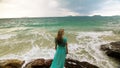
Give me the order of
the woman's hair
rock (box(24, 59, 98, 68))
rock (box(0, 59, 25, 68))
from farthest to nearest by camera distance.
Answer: rock (box(0, 59, 25, 68)), rock (box(24, 59, 98, 68)), the woman's hair

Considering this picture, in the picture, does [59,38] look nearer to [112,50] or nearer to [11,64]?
[11,64]

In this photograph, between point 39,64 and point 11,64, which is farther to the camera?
point 11,64

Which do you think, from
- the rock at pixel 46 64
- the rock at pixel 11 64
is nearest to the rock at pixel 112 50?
the rock at pixel 46 64

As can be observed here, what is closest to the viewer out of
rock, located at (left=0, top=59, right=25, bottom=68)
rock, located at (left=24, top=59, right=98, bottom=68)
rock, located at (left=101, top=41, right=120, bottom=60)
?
rock, located at (left=24, top=59, right=98, bottom=68)

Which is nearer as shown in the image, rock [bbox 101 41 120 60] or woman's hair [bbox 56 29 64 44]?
woman's hair [bbox 56 29 64 44]

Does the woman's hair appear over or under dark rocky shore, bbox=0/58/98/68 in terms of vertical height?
over

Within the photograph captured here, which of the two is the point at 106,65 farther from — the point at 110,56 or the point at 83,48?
the point at 83,48

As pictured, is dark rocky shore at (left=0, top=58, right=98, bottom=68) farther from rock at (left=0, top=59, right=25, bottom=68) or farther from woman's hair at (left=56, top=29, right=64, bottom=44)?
woman's hair at (left=56, top=29, right=64, bottom=44)

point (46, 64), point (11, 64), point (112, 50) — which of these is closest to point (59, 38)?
point (46, 64)

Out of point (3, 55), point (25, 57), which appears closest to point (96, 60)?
point (25, 57)

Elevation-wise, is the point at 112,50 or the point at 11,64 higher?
the point at 112,50

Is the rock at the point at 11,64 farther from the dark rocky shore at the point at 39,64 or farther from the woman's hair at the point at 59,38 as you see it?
the woman's hair at the point at 59,38

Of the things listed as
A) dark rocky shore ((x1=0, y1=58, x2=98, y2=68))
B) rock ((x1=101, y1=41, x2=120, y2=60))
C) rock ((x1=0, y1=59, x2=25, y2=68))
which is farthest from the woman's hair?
rock ((x1=101, y1=41, x2=120, y2=60))

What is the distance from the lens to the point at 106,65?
375 inches
